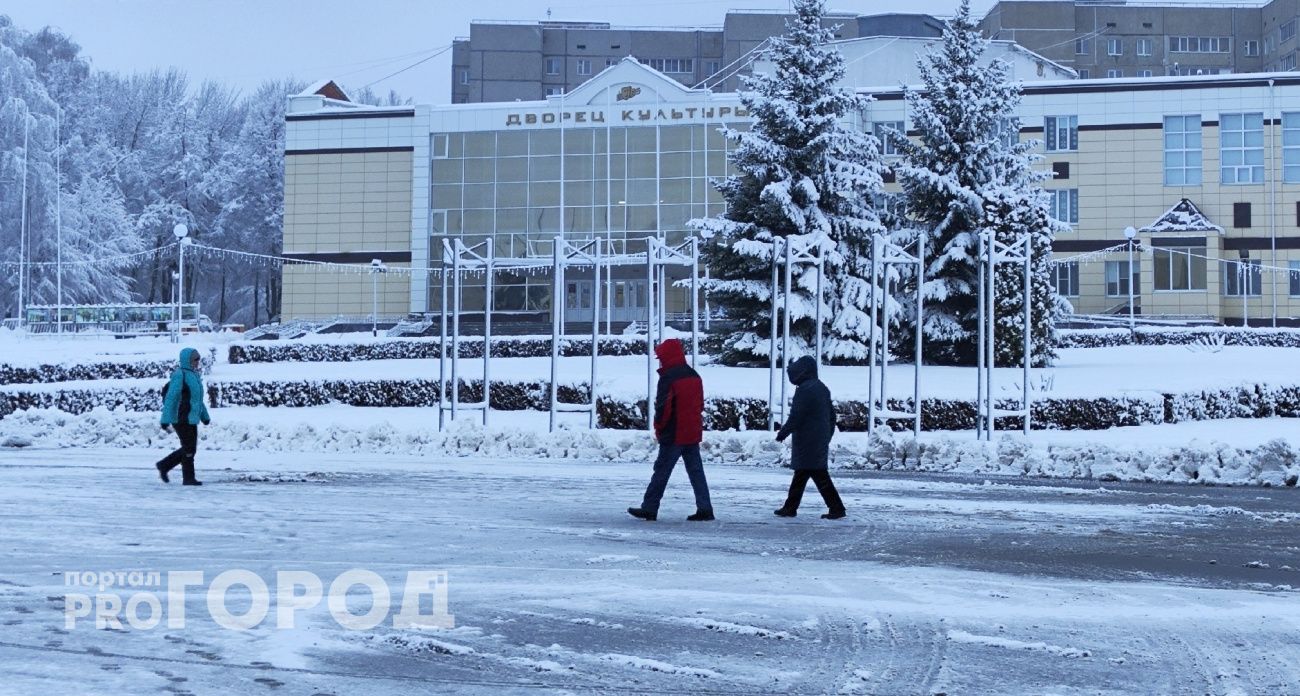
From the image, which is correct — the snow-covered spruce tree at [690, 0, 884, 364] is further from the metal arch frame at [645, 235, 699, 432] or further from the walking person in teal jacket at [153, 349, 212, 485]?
the walking person in teal jacket at [153, 349, 212, 485]

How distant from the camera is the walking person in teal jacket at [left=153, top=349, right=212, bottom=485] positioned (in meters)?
14.5

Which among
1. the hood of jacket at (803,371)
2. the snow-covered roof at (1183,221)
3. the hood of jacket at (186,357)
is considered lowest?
the hood of jacket at (803,371)

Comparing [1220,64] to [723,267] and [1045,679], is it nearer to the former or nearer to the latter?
[723,267]

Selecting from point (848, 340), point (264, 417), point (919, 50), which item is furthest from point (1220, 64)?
point (264, 417)

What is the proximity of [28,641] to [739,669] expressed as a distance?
3.43 metres

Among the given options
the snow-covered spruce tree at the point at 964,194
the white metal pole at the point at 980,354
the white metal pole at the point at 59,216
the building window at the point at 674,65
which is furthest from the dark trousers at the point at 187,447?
the building window at the point at 674,65

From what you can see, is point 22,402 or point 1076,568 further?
point 22,402

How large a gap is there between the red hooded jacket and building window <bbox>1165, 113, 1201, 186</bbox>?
177 ft

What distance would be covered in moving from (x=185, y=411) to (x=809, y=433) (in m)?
6.78

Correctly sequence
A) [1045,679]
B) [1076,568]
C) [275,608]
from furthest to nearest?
[1076,568], [275,608], [1045,679]

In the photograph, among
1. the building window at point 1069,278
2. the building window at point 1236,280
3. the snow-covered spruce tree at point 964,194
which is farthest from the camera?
the building window at point 1069,278

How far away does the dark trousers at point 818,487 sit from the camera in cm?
1188

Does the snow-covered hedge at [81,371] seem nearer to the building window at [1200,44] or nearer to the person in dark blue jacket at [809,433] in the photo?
the person in dark blue jacket at [809,433]

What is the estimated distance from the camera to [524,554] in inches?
384
